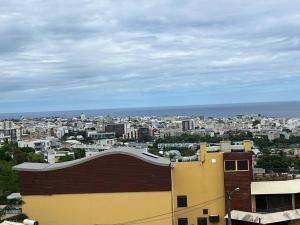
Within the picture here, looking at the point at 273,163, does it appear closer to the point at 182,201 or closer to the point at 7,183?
the point at 7,183

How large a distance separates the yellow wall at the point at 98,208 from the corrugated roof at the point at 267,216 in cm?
326

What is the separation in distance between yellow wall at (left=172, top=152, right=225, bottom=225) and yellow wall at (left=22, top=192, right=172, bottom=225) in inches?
39.7

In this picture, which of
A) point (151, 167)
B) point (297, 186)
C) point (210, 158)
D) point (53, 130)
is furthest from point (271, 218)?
point (53, 130)

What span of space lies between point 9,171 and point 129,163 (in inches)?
567

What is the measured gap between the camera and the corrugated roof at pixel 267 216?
24016 millimetres

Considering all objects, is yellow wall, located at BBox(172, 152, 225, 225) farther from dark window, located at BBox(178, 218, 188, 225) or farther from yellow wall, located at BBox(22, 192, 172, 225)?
yellow wall, located at BBox(22, 192, 172, 225)

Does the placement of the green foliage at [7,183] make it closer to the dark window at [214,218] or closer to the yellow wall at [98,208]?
the yellow wall at [98,208]

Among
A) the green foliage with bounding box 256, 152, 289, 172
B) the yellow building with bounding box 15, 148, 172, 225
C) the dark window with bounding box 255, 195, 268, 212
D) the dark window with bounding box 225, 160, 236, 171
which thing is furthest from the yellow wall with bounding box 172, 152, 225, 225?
the green foliage with bounding box 256, 152, 289, 172

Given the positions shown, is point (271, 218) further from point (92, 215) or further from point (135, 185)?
point (92, 215)

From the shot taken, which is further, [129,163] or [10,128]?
[10,128]

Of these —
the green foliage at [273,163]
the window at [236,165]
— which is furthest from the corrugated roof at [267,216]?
the green foliage at [273,163]

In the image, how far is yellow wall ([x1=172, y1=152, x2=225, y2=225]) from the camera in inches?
1006

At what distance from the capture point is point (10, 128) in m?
158

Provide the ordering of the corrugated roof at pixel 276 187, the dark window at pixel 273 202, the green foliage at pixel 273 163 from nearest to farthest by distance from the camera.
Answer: the corrugated roof at pixel 276 187 < the dark window at pixel 273 202 < the green foliage at pixel 273 163
